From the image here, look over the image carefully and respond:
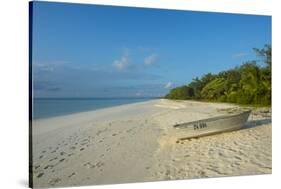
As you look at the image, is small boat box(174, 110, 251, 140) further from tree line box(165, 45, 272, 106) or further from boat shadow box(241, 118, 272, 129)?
tree line box(165, 45, 272, 106)

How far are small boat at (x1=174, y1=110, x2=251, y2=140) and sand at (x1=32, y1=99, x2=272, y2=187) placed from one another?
0.20ft

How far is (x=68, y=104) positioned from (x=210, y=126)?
5.57 feet

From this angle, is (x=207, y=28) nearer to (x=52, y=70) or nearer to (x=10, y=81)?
(x=52, y=70)

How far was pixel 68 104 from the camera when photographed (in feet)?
15.2

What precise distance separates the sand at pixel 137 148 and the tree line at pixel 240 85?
0.41 feet

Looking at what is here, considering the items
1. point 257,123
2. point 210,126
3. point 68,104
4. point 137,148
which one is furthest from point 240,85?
point 68,104

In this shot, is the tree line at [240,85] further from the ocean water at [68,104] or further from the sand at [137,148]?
the ocean water at [68,104]

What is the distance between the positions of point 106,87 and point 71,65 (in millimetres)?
450

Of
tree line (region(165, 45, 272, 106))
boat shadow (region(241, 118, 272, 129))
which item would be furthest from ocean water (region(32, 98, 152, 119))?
boat shadow (region(241, 118, 272, 129))

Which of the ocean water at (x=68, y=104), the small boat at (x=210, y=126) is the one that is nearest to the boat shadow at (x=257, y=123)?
the small boat at (x=210, y=126)

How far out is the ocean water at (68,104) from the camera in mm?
4484

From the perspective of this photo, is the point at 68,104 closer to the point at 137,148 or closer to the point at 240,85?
the point at 137,148

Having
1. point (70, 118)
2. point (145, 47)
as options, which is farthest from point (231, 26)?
point (70, 118)

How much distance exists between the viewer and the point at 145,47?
4.95 metres
